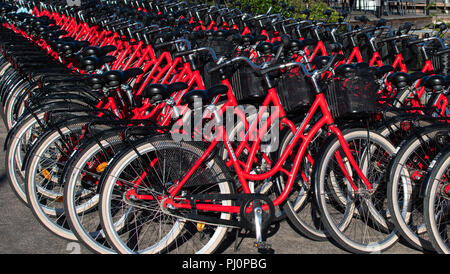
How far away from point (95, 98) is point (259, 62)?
5.21 feet

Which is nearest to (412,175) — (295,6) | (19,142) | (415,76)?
(415,76)

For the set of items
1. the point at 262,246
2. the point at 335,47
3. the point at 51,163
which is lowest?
the point at 262,246

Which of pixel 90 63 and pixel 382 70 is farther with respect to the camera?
pixel 90 63

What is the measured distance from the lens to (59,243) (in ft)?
14.7

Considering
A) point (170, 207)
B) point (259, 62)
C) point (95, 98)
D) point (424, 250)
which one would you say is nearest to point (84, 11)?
point (95, 98)

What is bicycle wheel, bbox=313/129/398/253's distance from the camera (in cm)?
408

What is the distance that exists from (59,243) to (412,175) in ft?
8.80

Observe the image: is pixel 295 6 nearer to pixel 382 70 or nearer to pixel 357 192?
pixel 382 70

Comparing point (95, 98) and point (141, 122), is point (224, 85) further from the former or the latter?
point (95, 98)

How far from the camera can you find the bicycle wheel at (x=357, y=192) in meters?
4.08

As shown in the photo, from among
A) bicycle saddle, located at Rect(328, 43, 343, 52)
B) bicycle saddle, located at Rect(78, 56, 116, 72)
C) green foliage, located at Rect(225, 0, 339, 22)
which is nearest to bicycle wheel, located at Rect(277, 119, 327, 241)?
bicycle saddle, located at Rect(78, 56, 116, 72)

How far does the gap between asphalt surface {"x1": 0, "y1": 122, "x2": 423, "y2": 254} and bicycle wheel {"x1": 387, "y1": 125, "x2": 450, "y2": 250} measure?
0.22 metres

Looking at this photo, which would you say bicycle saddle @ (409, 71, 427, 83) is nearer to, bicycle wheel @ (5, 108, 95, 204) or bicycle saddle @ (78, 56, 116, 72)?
bicycle saddle @ (78, 56, 116, 72)

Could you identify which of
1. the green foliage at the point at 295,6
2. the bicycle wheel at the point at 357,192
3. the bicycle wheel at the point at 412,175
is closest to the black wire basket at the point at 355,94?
the bicycle wheel at the point at 357,192
